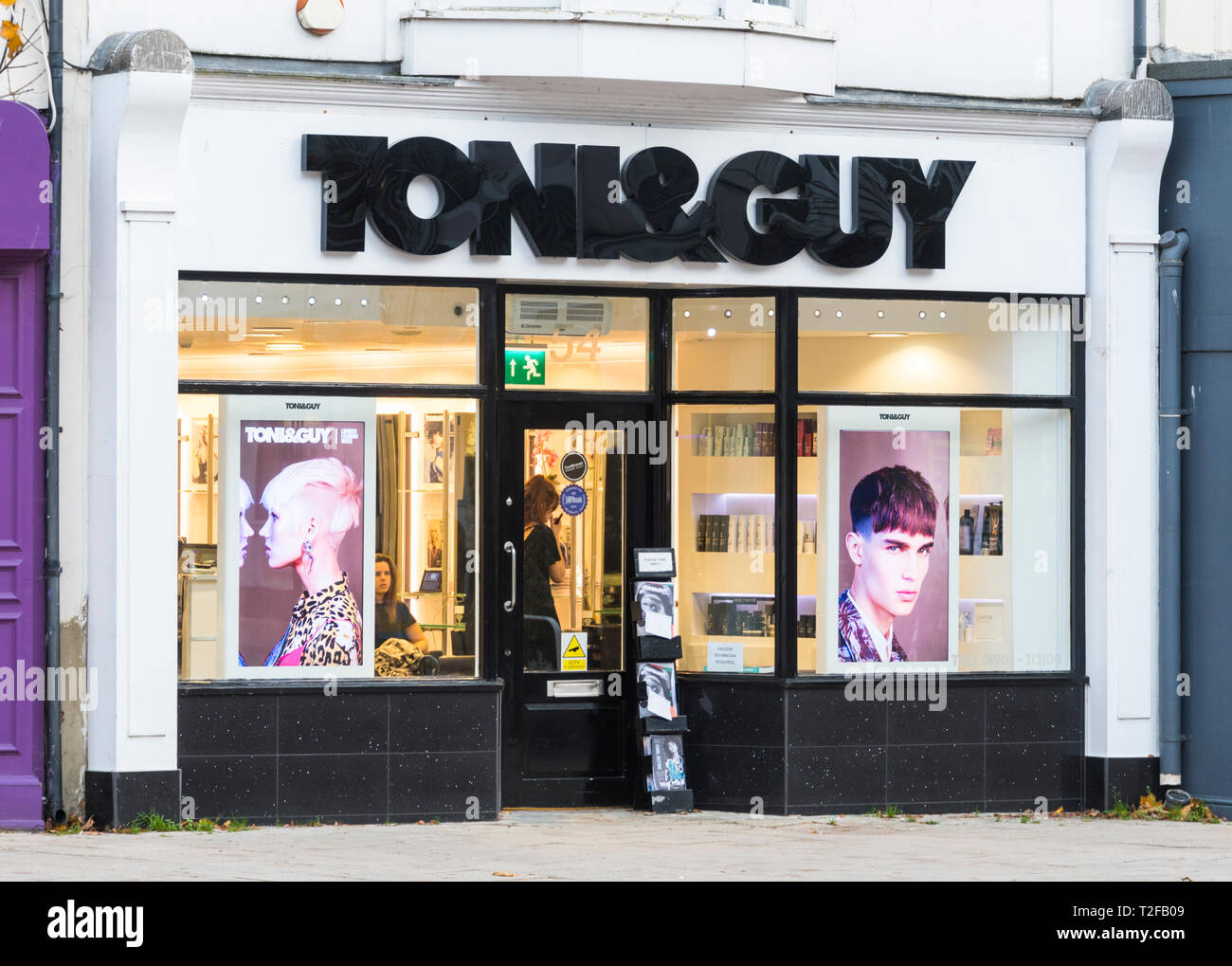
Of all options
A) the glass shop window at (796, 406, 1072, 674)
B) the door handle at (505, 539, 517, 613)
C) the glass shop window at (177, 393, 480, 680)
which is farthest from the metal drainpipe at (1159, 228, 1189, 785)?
the glass shop window at (177, 393, 480, 680)

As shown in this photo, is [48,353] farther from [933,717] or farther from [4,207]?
[933,717]

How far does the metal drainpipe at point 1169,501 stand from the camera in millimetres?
11367

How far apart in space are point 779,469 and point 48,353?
4.41 meters

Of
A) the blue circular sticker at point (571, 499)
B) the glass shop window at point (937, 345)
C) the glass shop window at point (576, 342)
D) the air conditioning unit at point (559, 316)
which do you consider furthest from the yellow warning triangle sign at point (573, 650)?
the glass shop window at point (937, 345)

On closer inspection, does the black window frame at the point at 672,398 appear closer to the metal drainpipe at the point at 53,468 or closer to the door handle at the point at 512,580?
the door handle at the point at 512,580

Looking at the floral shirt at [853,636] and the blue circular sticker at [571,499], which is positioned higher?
the blue circular sticker at [571,499]

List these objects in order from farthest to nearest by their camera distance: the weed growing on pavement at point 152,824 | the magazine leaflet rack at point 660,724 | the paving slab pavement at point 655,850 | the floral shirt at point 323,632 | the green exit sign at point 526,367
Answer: the green exit sign at point 526,367, the magazine leaflet rack at point 660,724, the floral shirt at point 323,632, the weed growing on pavement at point 152,824, the paving slab pavement at point 655,850

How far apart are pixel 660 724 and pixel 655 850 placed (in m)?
1.49

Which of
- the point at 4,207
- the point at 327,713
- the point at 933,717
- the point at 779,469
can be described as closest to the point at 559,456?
the point at 779,469

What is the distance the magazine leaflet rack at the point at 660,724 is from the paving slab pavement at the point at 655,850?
5.5 inches

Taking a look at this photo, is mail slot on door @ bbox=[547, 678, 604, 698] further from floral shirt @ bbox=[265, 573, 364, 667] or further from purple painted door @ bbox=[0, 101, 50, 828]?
purple painted door @ bbox=[0, 101, 50, 828]

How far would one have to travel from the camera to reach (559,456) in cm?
1135

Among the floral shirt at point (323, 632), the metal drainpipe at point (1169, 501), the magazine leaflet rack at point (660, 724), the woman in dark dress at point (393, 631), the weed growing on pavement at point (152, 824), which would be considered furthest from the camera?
the metal drainpipe at point (1169, 501)

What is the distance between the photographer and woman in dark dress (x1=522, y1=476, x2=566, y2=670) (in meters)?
11.3
